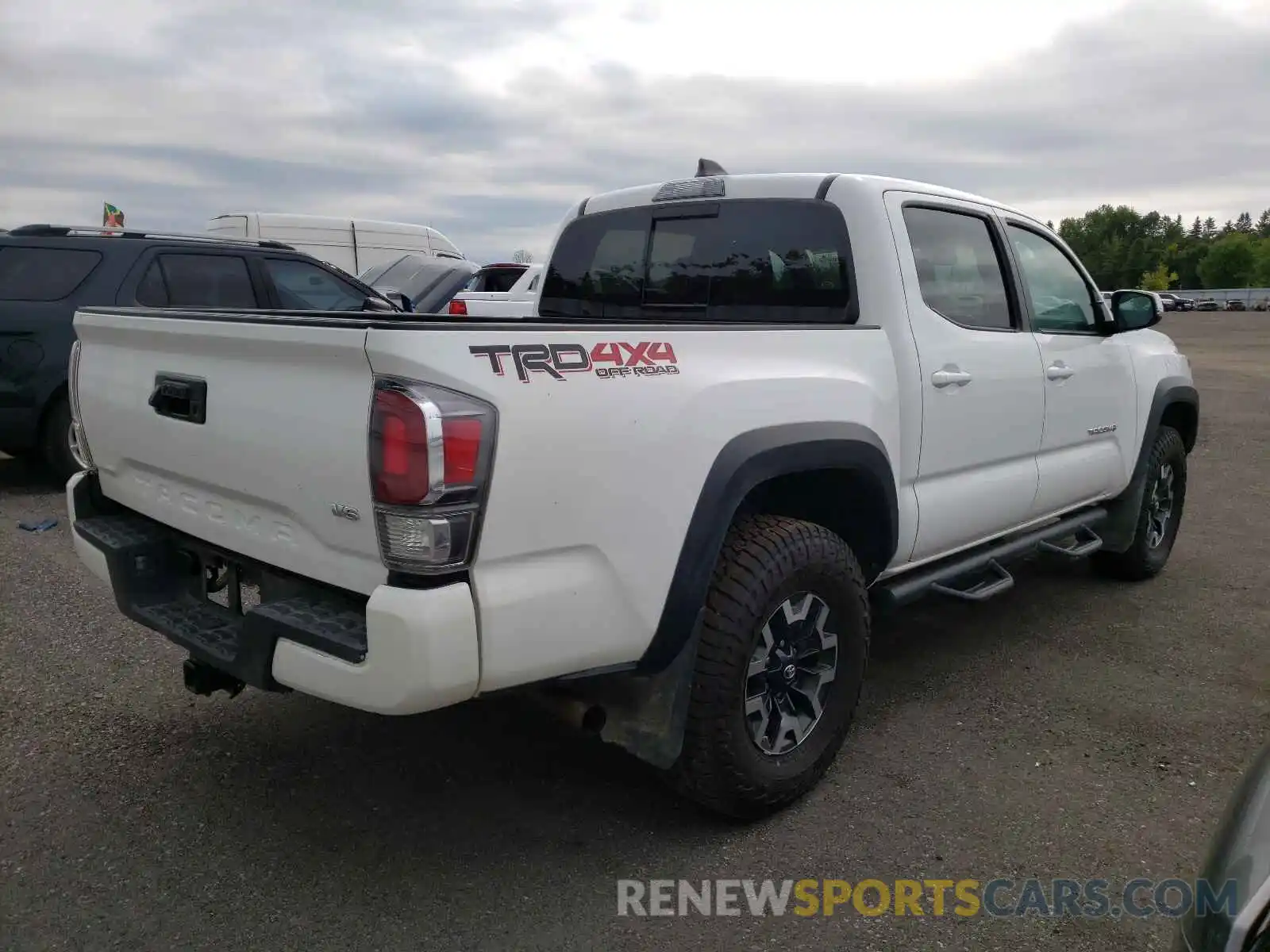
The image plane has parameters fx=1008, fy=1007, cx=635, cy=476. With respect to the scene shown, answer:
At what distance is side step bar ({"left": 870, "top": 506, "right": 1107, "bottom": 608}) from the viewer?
367 centimetres

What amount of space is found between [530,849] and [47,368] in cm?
559

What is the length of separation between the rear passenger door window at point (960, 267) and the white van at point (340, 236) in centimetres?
1404

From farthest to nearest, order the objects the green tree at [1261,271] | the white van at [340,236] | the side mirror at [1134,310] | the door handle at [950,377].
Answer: the green tree at [1261,271] < the white van at [340,236] < the side mirror at [1134,310] < the door handle at [950,377]

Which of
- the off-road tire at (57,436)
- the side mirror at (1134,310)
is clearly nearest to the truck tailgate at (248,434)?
the side mirror at (1134,310)

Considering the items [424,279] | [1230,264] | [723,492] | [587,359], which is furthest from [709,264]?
[1230,264]

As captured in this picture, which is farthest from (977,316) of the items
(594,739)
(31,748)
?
(31,748)

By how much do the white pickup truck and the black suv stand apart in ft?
13.0

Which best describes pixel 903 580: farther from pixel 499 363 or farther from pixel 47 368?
pixel 47 368

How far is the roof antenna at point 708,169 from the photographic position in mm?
4223

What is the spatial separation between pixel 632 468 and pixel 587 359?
289 mm

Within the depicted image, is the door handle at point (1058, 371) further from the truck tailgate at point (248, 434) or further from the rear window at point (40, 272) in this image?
the rear window at point (40, 272)

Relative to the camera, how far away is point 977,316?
3.96m

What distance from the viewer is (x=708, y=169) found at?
425 cm

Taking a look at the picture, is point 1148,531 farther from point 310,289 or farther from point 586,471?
point 310,289
